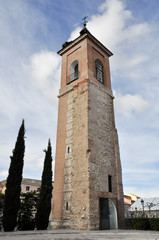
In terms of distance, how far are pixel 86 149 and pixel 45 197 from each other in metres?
4.25

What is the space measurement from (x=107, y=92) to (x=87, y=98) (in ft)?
10.3

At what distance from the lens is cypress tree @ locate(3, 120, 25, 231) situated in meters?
11.5

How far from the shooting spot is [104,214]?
1230 cm

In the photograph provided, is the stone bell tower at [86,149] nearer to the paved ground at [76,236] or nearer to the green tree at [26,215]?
the green tree at [26,215]

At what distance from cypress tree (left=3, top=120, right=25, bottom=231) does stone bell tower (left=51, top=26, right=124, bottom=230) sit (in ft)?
8.92

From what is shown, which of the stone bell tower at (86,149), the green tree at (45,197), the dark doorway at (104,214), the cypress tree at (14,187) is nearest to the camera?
the cypress tree at (14,187)

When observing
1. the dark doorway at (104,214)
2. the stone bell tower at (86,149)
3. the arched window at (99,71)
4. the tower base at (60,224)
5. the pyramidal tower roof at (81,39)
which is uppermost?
the pyramidal tower roof at (81,39)

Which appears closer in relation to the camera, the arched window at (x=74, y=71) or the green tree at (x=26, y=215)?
the green tree at (x=26, y=215)

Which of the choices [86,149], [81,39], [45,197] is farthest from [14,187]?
[81,39]

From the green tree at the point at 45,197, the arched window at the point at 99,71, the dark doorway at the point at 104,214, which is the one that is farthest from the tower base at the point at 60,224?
the arched window at the point at 99,71

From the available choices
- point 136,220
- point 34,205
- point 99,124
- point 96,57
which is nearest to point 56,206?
point 34,205

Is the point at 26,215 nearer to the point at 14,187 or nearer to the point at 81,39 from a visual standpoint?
the point at 14,187

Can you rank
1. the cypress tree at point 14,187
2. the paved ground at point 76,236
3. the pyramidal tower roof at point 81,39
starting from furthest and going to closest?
the pyramidal tower roof at point 81,39 < the cypress tree at point 14,187 < the paved ground at point 76,236

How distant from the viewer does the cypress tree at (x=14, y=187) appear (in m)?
11.5
